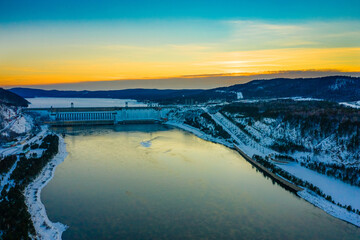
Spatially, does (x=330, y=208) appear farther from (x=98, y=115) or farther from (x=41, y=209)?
(x=98, y=115)

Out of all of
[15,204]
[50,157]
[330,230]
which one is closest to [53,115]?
[50,157]

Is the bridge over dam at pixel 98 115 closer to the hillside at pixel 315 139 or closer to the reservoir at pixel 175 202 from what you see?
the hillside at pixel 315 139

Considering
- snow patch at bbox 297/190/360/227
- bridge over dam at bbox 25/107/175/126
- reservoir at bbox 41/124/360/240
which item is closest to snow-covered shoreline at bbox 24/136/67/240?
reservoir at bbox 41/124/360/240

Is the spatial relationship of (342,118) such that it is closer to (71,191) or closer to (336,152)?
(336,152)

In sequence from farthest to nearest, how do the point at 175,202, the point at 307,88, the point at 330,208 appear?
the point at 307,88, the point at 175,202, the point at 330,208

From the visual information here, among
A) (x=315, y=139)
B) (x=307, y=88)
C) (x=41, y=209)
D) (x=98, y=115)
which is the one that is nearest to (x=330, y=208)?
(x=315, y=139)
